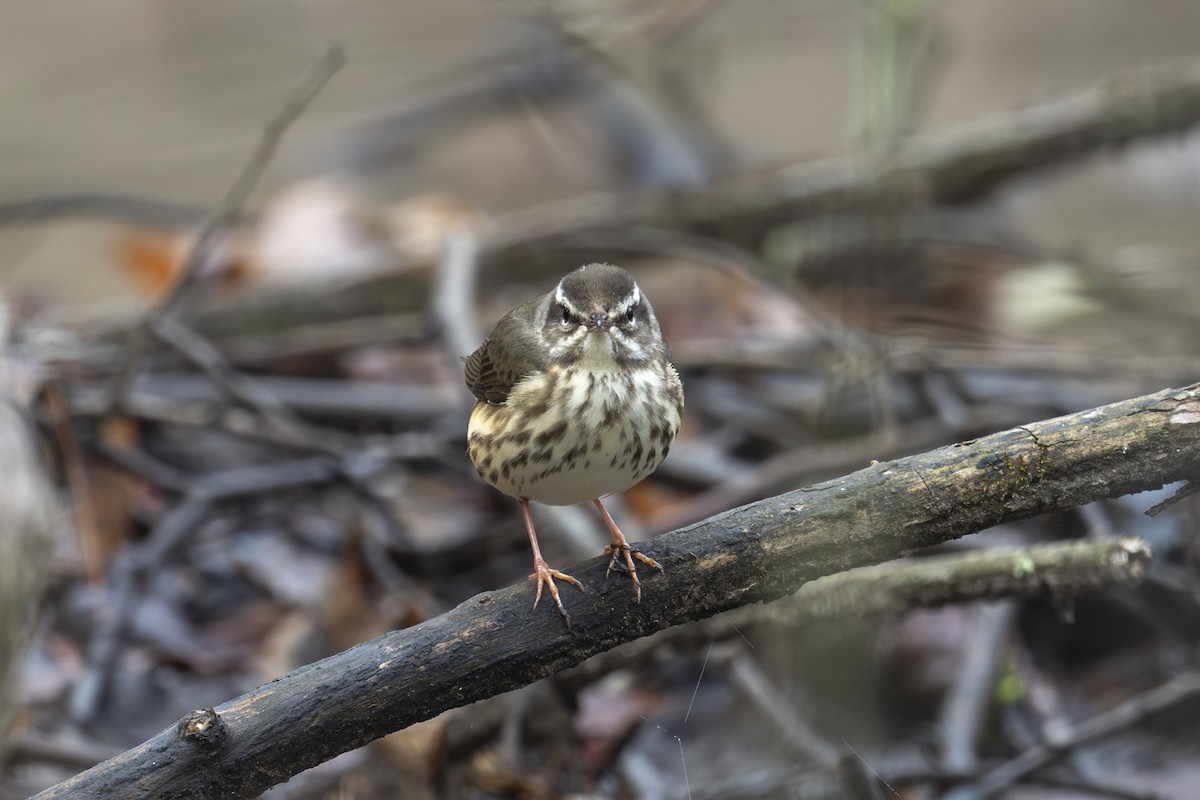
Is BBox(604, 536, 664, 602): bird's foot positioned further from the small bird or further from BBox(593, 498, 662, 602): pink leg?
the small bird

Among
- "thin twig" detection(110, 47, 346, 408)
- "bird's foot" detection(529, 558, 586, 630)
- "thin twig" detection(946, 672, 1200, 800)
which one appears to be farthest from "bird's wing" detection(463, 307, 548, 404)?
"thin twig" detection(946, 672, 1200, 800)

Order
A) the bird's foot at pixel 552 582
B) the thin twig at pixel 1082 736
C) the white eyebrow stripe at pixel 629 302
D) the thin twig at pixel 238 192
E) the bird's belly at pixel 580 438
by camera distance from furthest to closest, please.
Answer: the thin twig at pixel 238 192 → the thin twig at pixel 1082 736 → the white eyebrow stripe at pixel 629 302 → the bird's belly at pixel 580 438 → the bird's foot at pixel 552 582

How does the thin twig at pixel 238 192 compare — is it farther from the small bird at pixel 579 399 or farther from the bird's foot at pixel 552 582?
the bird's foot at pixel 552 582

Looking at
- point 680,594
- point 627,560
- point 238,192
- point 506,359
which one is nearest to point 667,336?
point 238,192

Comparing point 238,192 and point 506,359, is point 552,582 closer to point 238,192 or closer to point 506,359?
point 506,359

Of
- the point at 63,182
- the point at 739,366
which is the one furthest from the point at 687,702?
the point at 63,182

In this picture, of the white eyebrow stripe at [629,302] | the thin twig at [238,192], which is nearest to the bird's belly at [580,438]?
the white eyebrow stripe at [629,302]
